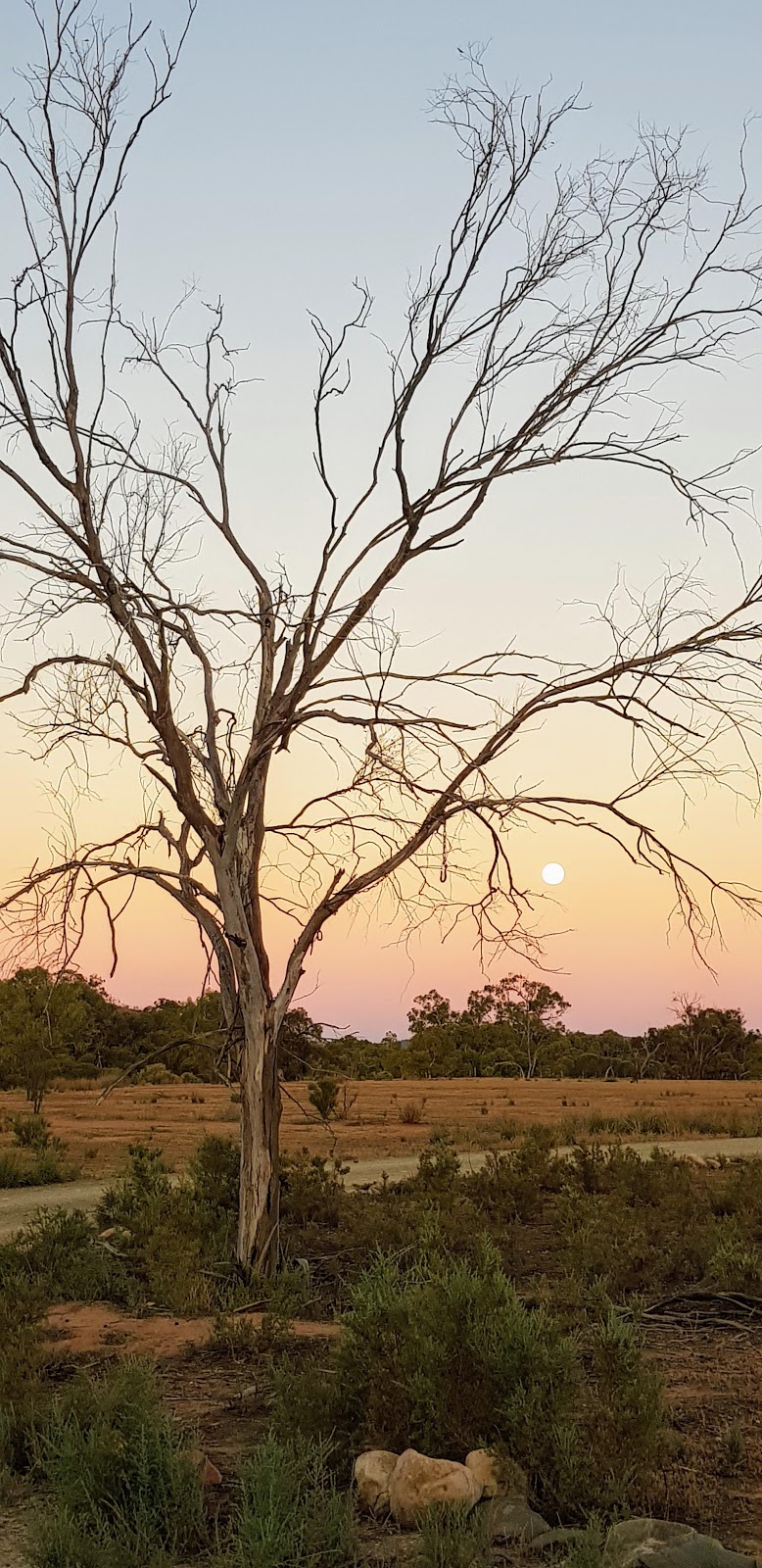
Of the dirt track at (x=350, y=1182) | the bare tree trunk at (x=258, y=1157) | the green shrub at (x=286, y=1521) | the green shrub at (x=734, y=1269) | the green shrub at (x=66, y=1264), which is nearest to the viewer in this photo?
the green shrub at (x=286, y=1521)

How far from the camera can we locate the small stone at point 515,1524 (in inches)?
235

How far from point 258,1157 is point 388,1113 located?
27397mm

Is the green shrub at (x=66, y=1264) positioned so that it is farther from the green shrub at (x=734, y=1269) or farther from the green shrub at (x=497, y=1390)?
the green shrub at (x=734, y=1269)

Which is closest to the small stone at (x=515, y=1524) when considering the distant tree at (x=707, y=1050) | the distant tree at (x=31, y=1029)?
the distant tree at (x=31, y=1029)

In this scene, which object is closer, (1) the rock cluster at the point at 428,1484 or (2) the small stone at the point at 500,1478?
(1) the rock cluster at the point at 428,1484

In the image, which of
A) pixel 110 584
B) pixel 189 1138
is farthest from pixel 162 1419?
pixel 189 1138

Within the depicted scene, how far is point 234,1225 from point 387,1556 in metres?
6.78

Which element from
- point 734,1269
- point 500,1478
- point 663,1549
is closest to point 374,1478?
point 500,1478

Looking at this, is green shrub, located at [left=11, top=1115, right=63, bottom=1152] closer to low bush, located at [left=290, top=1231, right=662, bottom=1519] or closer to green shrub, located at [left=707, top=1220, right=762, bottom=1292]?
green shrub, located at [left=707, top=1220, right=762, bottom=1292]

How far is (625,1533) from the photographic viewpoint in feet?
18.5

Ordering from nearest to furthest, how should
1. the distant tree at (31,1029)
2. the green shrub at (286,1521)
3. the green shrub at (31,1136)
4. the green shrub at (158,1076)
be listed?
the green shrub at (286,1521)
the green shrub at (31,1136)
the distant tree at (31,1029)
the green shrub at (158,1076)

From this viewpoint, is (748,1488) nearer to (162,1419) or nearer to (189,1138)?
(162,1419)

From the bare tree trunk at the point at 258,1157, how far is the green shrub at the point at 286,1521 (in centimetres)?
514

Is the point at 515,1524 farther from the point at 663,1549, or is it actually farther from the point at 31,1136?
the point at 31,1136
